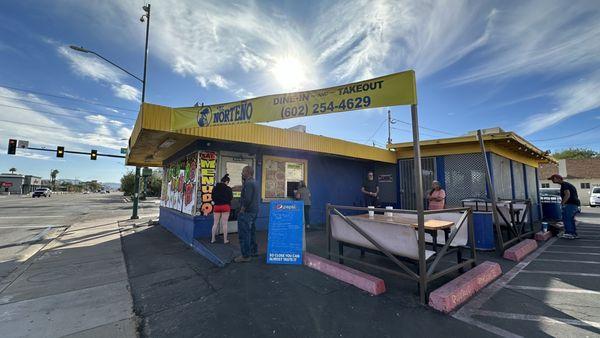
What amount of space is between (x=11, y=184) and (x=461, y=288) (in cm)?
10574

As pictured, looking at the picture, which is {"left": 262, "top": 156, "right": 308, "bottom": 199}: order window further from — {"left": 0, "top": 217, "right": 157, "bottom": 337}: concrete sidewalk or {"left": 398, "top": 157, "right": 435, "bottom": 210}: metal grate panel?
{"left": 398, "top": 157, "right": 435, "bottom": 210}: metal grate panel

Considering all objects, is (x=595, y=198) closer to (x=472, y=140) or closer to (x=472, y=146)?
(x=472, y=146)

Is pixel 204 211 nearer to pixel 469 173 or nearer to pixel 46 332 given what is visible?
pixel 46 332

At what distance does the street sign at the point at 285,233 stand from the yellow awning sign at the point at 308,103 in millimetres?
1813

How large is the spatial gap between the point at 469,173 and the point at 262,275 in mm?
8696

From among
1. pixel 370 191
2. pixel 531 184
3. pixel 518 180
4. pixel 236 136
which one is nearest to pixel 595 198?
pixel 531 184

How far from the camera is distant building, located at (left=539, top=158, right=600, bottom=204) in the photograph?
25656mm

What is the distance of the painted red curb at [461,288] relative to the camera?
304 cm

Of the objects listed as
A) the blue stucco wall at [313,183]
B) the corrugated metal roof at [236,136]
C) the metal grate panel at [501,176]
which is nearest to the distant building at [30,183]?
the blue stucco wall at [313,183]

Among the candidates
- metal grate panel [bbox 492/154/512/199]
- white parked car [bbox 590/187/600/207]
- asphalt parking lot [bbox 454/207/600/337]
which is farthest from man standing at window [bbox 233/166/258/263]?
white parked car [bbox 590/187/600/207]

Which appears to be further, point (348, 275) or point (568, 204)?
point (568, 204)

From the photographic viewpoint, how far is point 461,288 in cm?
329

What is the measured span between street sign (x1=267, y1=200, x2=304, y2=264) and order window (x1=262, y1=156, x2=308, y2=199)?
347 centimetres

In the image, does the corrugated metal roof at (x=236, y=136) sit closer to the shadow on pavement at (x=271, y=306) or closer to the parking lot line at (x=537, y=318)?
the shadow on pavement at (x=271, y=306)
